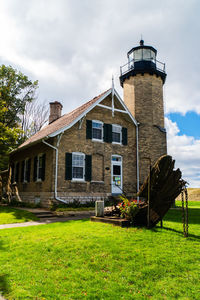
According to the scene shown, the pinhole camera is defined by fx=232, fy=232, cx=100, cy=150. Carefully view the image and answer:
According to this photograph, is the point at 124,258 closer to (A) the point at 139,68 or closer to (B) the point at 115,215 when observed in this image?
(B) the point at 115,215

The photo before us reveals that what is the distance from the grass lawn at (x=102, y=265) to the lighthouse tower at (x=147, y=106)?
11.6 m

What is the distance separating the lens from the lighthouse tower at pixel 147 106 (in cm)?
1781

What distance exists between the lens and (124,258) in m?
4.61

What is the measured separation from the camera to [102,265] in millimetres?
4355

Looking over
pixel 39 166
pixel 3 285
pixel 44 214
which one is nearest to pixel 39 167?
pixel 39 166

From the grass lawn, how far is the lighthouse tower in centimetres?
1161

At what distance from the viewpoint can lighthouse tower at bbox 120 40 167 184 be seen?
1781 cm

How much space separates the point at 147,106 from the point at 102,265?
1534 centimetres

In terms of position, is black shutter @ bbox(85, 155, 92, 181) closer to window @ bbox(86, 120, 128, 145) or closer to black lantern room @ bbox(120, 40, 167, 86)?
window @ bbox(86, 120, 128, 145)

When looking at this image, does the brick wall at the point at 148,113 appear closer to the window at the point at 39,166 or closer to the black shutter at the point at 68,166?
the black shutter at the point at 68,166

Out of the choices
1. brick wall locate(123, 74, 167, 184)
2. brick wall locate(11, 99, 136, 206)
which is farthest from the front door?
brick wall locate(123, 74, 167, 184)

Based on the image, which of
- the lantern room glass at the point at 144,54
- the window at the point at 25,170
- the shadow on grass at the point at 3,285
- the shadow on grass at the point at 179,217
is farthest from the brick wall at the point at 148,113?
the shadow on grass at the point at 3,285

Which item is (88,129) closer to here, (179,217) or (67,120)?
(67,120)

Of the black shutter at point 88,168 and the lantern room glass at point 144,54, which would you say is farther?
the lantern room glass at point 144,54
